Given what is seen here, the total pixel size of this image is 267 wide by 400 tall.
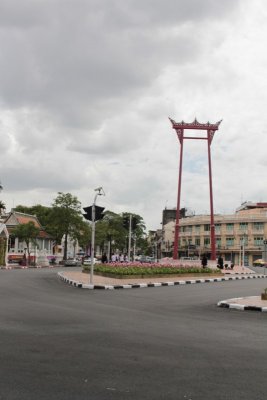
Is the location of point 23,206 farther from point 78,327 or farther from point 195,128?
point 78,327

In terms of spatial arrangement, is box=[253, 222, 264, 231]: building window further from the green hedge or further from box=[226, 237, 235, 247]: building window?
the green hedge

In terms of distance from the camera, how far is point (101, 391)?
517 cm

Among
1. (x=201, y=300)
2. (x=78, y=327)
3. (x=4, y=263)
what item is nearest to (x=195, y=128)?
(x=4, y=263)

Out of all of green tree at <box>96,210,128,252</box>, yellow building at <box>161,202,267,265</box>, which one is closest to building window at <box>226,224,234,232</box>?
yellow building at <box>161,202,267,265</box>

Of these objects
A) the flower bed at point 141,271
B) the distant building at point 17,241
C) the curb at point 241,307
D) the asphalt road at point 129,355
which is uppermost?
the distant building at point 17,241

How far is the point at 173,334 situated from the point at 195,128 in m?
44.0

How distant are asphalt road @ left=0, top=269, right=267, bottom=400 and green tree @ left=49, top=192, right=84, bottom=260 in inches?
2223

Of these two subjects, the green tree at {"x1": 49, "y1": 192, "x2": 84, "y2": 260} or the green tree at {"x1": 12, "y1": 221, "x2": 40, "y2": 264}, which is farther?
the green tree at {"x1": 49, "y1": 192, "x2": 84, "y2": 260}

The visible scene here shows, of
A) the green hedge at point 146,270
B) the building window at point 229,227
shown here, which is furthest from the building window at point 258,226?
the green hedge at point 146,270

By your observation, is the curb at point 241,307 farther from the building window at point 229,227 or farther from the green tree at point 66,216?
the building window at point 229,227

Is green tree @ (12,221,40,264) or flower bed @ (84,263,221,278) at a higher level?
green tree @ (12,221,40,264)

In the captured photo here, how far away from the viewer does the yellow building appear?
92875 mm

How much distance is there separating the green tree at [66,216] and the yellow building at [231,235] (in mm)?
31871

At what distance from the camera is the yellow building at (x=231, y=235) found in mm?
92875
